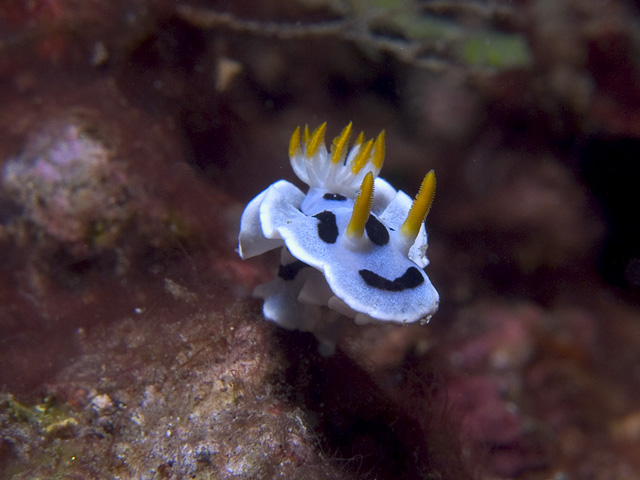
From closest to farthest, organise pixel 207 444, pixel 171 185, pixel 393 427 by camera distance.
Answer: pixel 207 444
pixel 393 427
pixel 171 185

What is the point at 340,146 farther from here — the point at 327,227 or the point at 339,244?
the point at 339,244

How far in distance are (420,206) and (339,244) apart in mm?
350

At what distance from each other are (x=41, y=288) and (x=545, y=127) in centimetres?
438

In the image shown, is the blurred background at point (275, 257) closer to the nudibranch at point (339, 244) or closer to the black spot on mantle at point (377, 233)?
the nudibranch at point (339, 244)

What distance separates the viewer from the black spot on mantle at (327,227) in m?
1.67

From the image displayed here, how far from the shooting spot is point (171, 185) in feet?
9.99

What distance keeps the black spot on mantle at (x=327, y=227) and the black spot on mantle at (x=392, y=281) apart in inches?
8.1

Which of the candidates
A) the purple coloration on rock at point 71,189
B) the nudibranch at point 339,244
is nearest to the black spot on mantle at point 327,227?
the nudibranch at point 339,244

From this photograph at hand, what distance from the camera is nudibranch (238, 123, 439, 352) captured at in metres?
1.52

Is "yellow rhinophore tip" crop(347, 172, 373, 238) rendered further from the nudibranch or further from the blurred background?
the blurred background

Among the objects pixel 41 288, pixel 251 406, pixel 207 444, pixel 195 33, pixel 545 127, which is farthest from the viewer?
pixel 545 127

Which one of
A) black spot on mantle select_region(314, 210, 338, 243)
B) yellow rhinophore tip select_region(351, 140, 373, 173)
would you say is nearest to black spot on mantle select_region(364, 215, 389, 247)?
black spot on mantle select_region(314, 210, 338, 243)

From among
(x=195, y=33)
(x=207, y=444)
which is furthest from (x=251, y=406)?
(x=195, y=33)

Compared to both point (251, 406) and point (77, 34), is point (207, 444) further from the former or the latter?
point (77, 34)
